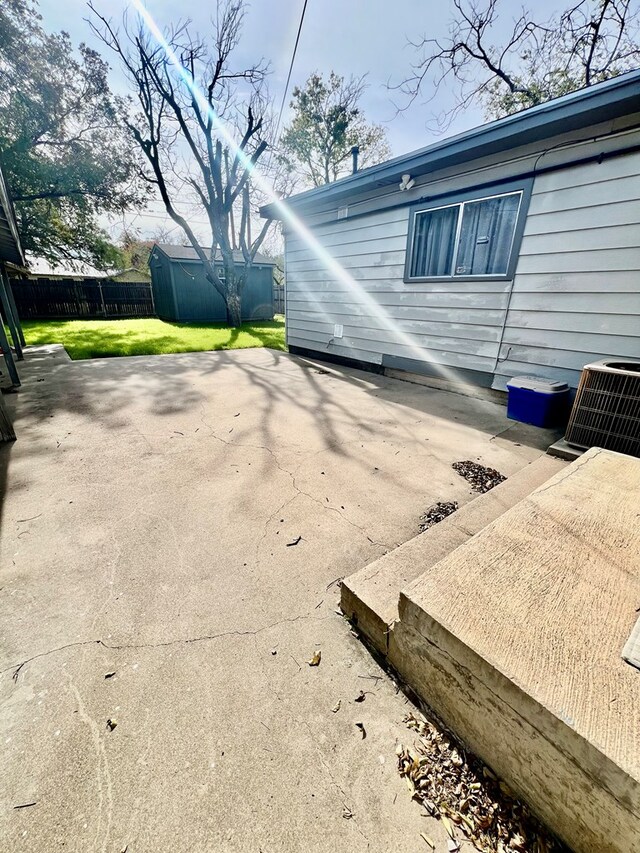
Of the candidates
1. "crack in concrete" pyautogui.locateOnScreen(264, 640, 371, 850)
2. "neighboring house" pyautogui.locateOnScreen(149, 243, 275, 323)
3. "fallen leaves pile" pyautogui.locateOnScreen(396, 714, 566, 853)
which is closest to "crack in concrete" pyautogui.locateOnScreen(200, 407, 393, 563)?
"crack in concrete" pyautogui.locateOnScreen(264, 640, 371, 850)

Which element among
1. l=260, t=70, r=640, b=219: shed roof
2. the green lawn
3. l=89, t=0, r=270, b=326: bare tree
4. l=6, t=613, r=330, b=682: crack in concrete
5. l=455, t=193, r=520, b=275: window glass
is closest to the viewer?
l=6, t=613, r=330, b=682: crack in concrete

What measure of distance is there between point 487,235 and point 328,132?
15.7 metres

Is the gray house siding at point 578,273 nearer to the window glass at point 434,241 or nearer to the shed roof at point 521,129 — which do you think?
the shed roof at point 521,129

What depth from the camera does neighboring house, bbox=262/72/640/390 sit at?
3.42m

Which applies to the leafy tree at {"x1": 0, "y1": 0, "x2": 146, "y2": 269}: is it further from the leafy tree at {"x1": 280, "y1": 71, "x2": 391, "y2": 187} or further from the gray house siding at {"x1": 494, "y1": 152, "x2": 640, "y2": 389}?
the gray house siding at {"x1": 494, "y1": 152, "x2": 640, "y2": 389}

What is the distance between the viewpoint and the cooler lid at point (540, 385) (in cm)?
363

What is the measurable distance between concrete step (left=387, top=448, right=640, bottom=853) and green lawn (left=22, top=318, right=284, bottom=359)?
27.1 feet

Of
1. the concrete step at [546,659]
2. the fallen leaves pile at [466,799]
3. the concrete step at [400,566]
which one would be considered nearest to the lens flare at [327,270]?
the concrete step at [400,566]

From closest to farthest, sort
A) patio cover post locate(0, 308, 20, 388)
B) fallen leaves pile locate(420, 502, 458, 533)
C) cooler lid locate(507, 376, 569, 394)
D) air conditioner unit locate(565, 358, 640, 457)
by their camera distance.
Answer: fallen leaves pile locate(420, 502, 458, 533), air conditioner unit locate(565, 358, 640, 457), cooler lid locate(507, 376, 569, 394), patio cover post locate(0, 308, 20, 388)

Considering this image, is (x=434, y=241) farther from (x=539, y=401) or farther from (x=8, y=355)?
(x=8, y=355)

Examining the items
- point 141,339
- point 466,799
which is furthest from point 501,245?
point 141,339

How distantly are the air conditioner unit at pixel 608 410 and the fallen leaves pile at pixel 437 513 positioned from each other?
139 centimetres

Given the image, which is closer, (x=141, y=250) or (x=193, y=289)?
(x=193, y=289)

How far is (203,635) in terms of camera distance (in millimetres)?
1463
